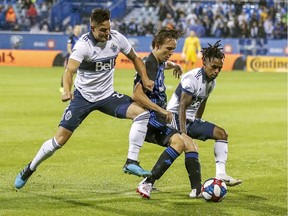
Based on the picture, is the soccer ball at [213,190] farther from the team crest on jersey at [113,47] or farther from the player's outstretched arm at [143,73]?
the team crest on jersey at [113,47]

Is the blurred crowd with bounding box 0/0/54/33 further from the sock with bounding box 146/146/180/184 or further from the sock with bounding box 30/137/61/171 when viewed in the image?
the sock with bounding box 146/146/180/184

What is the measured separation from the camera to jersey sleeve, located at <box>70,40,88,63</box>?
9883 millimetres

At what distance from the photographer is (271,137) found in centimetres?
1755

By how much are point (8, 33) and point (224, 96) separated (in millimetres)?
16019

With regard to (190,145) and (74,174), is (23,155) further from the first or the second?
(190,145)

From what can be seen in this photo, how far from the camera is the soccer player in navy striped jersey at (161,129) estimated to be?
33.1ft

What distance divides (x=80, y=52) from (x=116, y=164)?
3775 millimetres

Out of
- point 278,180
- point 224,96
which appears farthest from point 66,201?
point 224,96

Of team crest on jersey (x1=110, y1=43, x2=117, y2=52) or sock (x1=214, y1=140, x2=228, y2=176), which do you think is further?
sock (x1=214, y1=140, x2=228, y2=176)

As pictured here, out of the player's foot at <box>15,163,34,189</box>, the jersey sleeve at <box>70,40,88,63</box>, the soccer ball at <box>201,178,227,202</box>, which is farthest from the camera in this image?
the player's foot at <box>15,163,34,189</box>

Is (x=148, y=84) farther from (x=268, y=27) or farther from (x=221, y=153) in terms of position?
(x=268, y=27)

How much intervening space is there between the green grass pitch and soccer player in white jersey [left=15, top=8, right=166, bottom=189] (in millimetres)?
688

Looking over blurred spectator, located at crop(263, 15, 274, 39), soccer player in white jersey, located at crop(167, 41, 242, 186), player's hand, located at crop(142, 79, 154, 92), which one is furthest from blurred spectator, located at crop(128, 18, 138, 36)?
player's hand, located at crop(142, 79, 154, 92)

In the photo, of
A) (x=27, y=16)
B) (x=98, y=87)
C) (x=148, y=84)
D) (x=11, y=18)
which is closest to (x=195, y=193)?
(x=148, y=84)
